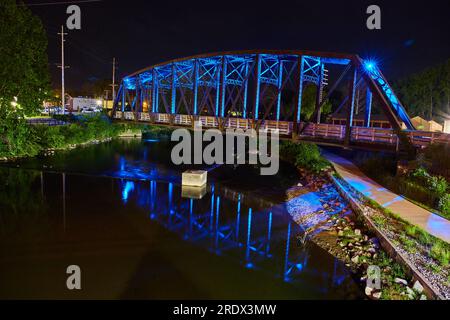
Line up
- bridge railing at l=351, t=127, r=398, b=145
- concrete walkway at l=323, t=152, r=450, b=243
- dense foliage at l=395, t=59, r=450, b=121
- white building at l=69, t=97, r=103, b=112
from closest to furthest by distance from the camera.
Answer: concrete walkway at l=323, t=152, r=450, b=243, bridge railing at l=351, t=127, r=398, b=145, dense foliage at l=395, t=59, r=450, b=121, white building at l=69, t=97, r=103, b=112

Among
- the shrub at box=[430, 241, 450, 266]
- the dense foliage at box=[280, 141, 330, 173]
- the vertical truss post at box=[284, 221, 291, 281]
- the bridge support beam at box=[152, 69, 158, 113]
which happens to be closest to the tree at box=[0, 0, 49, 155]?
the bridge support beam at box=[152, 69, 158, 113]

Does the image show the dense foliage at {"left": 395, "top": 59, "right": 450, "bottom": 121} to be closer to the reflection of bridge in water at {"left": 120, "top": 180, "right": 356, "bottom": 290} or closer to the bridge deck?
the bridge deck

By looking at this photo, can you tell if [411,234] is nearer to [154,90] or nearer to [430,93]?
[154,90]

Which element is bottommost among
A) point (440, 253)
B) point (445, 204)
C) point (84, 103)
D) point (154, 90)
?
point (440, 253)

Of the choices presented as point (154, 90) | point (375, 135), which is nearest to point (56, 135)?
point (154, 90)

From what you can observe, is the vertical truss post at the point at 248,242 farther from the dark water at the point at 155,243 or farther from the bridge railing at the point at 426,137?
the bridge railing at the point at 426,137

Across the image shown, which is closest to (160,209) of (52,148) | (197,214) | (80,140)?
(197,214)

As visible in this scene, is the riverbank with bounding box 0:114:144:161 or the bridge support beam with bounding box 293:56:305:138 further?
the riverbank with bounding box 0:114:144:161
